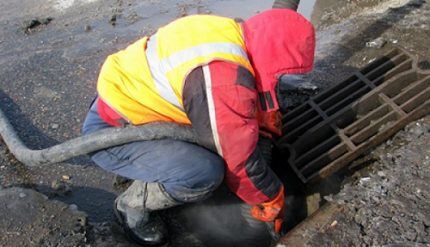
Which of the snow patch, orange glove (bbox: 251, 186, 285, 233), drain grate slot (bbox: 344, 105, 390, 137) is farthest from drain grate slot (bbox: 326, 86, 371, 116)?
the snow patch

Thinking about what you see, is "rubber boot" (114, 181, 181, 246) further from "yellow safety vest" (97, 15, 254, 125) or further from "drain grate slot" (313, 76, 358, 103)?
"drain grate slot" (313, 76, 358, 103)

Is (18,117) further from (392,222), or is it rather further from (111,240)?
(392,222)

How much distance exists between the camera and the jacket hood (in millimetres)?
2168

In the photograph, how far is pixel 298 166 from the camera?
3037 mm

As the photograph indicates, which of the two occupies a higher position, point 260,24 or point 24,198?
point 260,24

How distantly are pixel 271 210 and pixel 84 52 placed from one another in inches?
117

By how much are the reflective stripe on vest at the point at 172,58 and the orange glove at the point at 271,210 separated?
71 cm

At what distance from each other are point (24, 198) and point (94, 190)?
0.47m

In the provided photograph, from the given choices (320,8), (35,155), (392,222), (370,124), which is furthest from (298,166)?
(320,8)

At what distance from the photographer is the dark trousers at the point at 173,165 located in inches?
95.9

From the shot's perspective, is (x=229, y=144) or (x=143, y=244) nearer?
(x=229, y=144)

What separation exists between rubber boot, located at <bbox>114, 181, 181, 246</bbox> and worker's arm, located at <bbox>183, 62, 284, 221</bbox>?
49 cm

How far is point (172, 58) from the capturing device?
91.4 inches

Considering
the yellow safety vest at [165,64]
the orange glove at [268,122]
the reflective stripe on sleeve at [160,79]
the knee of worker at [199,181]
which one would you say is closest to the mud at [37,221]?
the knee of worker at [199,181]
